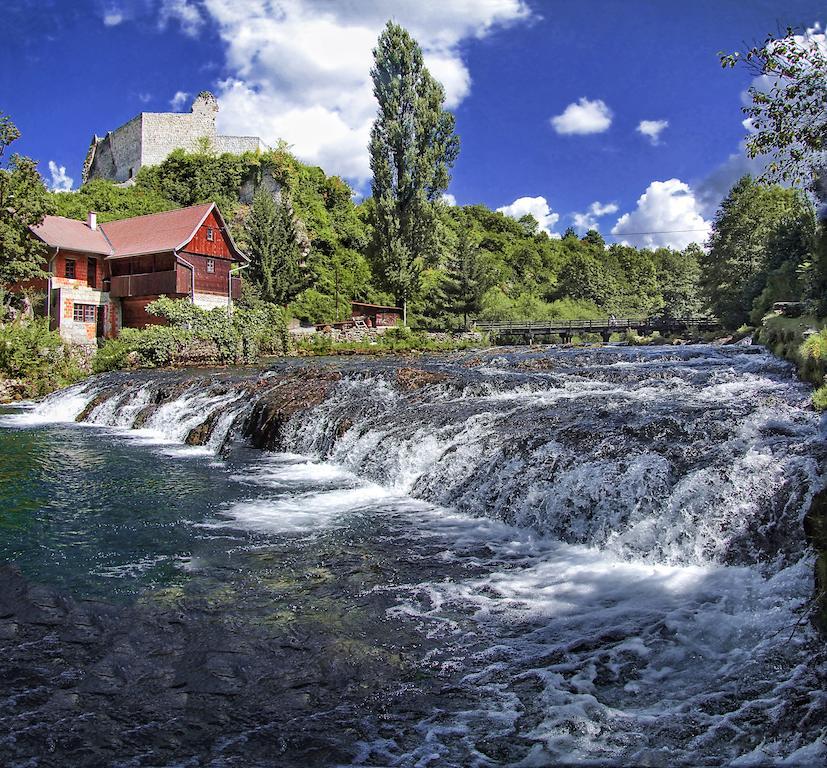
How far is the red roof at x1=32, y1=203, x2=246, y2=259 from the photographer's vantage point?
33.8 metres

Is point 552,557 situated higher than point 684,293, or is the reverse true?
point 684,293

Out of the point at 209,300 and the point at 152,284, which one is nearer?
the point at 152,284

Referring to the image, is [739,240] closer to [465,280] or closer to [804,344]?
[465,280]

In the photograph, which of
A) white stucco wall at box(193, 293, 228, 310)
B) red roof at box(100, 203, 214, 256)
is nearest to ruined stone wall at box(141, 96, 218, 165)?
red roof at box(100, 203, 214, 256)

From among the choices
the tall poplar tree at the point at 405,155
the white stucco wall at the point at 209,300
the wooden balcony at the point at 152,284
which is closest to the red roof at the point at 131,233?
the wooden balcony at the point at 152,284

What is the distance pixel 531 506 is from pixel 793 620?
135 inches

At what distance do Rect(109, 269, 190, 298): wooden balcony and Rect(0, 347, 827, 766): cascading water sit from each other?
72.6 ft

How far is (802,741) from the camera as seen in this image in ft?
10.9

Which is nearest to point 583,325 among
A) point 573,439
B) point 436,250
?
point 436,250

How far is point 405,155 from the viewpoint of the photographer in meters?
41.6

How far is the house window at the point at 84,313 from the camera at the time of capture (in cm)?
3394

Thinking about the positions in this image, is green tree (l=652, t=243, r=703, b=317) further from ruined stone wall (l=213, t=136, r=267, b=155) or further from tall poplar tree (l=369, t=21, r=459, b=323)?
ruined stone wall (l=213, t=136, r=267, b=155)

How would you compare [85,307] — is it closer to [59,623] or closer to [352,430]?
[352,430]

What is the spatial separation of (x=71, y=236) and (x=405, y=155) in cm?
2128
